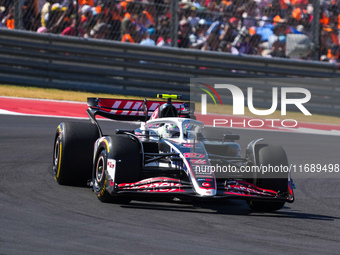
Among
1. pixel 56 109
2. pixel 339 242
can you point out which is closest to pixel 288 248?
pixel 339 242

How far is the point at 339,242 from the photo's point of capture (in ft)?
18.8

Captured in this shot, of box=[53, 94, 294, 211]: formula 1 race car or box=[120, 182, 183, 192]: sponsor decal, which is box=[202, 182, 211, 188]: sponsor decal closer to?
box=[53, 94, 294, 211]: formula 1 race car

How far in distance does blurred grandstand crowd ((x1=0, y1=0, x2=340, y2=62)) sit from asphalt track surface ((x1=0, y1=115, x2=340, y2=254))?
617 cm

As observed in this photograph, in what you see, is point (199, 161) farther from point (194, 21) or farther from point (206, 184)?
point (194, 21)

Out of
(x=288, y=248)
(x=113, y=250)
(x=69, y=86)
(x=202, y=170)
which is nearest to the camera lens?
(x=113, y=250)

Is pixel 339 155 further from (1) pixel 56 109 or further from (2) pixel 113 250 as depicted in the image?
(2) pixel 113 250

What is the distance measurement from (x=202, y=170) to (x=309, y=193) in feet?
7.12

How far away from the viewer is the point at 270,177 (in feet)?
23.1

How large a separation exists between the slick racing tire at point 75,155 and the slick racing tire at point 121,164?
885 millimetres

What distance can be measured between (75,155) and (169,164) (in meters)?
1.36

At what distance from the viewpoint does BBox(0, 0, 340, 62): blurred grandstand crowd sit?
1462cm

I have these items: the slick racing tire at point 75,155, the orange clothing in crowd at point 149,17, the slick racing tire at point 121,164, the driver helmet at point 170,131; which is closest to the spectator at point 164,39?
the orange clothing in crowd at point 149,17

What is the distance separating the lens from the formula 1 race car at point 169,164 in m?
6.71

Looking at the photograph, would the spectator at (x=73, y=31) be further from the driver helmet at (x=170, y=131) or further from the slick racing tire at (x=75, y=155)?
the driver helmet at (x=170, y=131)
